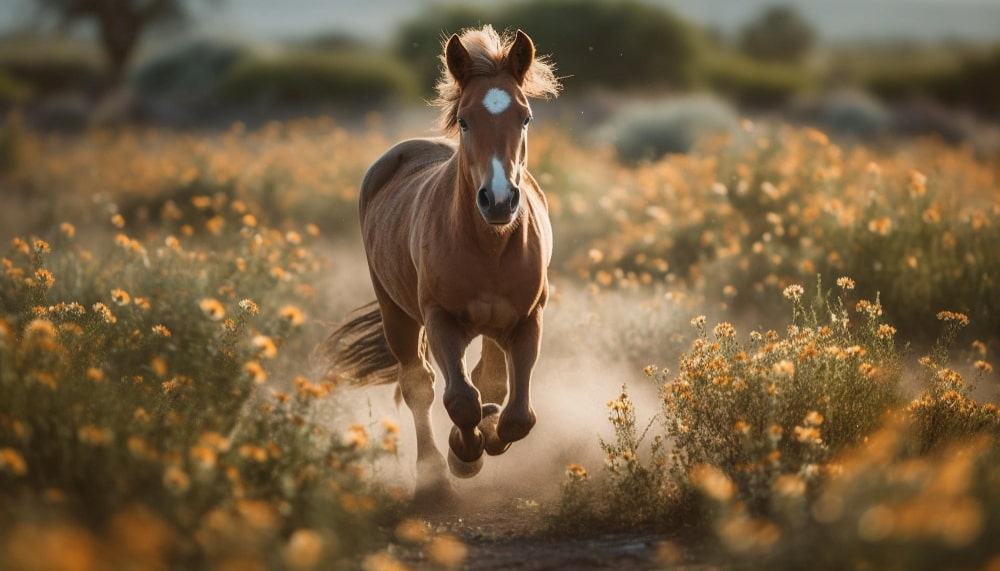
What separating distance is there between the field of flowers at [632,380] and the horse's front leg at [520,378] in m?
0.46

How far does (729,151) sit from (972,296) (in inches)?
166

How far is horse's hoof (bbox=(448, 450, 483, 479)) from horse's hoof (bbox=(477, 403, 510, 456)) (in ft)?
0.30

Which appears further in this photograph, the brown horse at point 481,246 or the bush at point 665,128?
the bush at point 665,128

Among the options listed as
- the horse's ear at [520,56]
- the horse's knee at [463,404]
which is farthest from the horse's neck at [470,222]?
the horse's knee at [463,404]

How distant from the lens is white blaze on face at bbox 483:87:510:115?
5.50m

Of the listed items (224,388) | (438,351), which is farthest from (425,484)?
(224,388)

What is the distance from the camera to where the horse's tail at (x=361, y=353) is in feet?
25.7

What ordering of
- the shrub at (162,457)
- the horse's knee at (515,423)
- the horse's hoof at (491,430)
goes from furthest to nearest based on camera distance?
the horse's hoof at (491,430) → the horse's knee at (515,423) → the shrub at (162,457)

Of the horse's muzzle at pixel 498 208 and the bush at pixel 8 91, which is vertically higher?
the bush at pixel 8 91

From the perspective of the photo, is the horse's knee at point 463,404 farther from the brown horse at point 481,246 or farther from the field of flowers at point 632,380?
the field of flowers at point 632,380

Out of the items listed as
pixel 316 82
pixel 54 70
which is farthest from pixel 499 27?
pixel 54 70

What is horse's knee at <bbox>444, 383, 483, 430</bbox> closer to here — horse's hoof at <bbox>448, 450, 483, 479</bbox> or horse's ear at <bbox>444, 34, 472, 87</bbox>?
horse's hoof at <bbox>448, 450, 483, 479</bbox>

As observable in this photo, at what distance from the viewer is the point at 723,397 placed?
5441 millimetres

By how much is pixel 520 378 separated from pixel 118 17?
34769 millimetres
